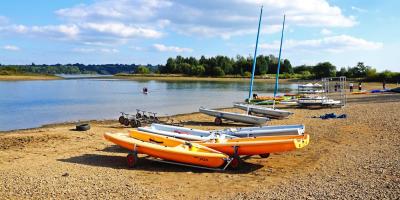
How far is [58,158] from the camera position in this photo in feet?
45.5

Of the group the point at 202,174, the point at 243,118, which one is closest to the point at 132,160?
the point at 202,174

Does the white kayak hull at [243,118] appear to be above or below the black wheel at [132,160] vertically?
above

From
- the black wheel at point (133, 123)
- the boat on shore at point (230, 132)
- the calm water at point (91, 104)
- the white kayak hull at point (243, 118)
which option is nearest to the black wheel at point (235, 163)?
the boat on shore at point (230, 132)

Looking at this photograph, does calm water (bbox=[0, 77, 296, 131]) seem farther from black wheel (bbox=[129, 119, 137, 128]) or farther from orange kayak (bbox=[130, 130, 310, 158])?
orange kayak (bbox=[130, 130, 310, 158])

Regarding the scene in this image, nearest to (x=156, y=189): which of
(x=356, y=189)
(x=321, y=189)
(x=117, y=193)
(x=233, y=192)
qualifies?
(x=117, y=193)

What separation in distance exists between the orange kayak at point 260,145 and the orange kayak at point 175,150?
0.35 metres

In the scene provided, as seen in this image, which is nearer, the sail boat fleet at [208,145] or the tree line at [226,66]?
the sail boat fleet at [208,145]

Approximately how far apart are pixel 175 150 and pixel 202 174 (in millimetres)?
1264

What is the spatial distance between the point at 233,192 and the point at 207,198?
0.74 metres

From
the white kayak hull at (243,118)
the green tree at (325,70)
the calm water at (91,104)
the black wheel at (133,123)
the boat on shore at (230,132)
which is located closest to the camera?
the boat on shore at (230,132)

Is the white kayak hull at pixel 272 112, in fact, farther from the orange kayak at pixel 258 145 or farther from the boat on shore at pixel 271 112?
the orange kayak at pixel 258 145

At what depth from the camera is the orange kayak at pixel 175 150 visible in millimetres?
12469

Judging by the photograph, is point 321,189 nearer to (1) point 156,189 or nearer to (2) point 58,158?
(1) point 156,189

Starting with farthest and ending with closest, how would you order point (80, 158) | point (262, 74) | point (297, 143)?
point (262, 74)
point (80, 158)
point (297, 143)
